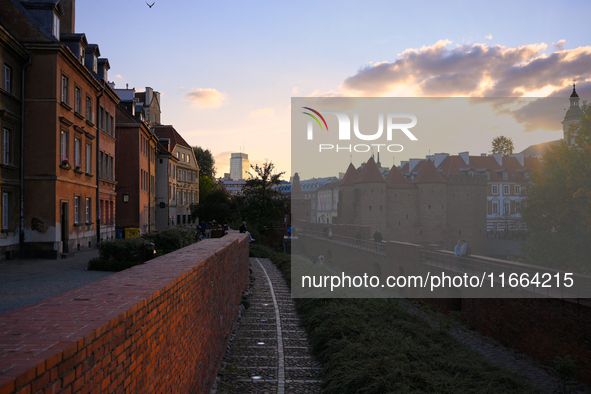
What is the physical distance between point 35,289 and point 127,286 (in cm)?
819

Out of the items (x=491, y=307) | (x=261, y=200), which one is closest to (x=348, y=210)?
(x=261, y=200)

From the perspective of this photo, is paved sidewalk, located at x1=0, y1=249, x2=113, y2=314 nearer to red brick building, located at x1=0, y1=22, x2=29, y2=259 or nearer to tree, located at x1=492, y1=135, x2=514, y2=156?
red brick building, located at x1=0, y1=22, x2=29, y2=259

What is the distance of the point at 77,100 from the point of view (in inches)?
918

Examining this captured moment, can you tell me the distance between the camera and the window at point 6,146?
18003 mm

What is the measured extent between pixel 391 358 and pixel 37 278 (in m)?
9.86

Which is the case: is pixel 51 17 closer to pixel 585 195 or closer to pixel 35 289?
pixel 35 289

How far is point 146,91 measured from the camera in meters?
63.2

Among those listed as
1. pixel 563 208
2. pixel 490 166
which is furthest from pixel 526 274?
pixel 490 166

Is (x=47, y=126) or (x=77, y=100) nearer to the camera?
(x=47, y=126)

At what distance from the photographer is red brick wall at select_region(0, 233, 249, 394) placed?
2451 millimetres

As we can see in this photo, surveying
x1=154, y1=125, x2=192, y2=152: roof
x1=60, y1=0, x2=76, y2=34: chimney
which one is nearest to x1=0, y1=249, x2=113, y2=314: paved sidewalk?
x1=60, y1=0, x2=76, y2=34: chimney

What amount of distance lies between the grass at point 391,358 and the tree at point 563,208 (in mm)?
20967

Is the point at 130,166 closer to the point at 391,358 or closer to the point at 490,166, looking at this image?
the point at 391,358

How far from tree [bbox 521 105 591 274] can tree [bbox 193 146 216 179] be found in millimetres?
62732
